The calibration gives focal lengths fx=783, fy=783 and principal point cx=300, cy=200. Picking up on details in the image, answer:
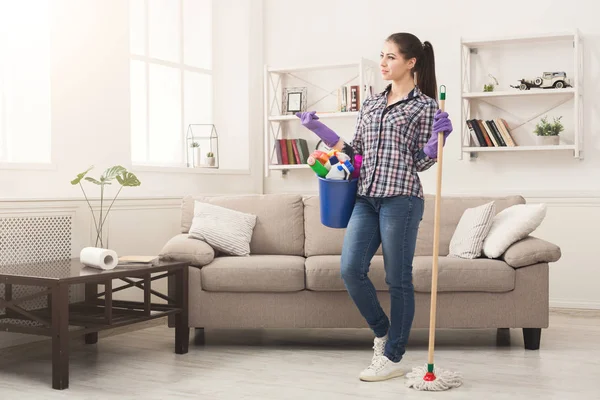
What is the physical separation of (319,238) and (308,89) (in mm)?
2055

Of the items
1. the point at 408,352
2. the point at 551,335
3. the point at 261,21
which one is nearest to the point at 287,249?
the point at 408,352

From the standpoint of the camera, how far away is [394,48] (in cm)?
328

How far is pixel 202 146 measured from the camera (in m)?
5.94

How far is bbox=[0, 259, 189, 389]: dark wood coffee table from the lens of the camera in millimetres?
3230

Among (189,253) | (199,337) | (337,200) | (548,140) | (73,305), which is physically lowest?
(199,337)

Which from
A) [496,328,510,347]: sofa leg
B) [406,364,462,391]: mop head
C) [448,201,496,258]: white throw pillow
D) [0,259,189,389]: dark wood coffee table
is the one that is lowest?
[496,328,510,347]: sofa leg

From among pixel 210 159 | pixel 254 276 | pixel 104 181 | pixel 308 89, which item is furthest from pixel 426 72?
pixel 308 89

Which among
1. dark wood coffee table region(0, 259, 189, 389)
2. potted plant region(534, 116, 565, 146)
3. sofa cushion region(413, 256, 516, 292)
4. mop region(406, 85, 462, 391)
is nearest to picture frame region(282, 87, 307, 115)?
potted plant region(534, 116, 565, 146)

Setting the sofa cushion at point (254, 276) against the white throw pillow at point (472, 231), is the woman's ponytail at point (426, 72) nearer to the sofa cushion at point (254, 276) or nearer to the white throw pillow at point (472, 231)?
the white throw pillow at point (472, 231)

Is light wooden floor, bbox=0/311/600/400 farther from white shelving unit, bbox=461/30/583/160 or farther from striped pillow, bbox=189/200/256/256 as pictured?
white shelving unit, bbox=461/30/583/160

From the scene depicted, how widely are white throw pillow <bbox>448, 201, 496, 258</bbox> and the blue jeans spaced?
81cm

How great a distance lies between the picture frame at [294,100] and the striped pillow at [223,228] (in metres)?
1.79

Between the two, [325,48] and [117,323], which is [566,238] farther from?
[117,323]

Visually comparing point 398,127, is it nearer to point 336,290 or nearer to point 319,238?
point 336,290
